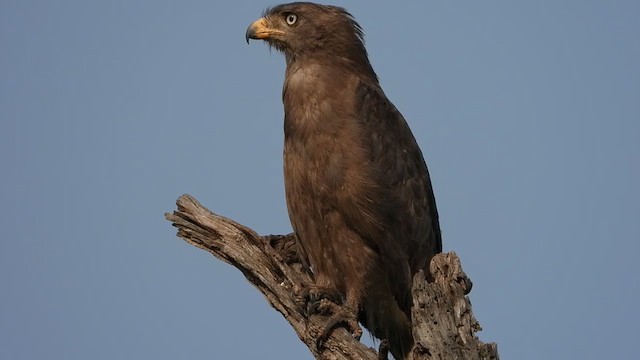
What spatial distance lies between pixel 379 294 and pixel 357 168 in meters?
1.11

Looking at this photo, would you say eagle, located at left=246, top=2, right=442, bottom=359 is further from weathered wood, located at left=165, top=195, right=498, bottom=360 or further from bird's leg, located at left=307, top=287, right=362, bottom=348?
weathered wood, located at left=165, top=195, right=498, bottom=360

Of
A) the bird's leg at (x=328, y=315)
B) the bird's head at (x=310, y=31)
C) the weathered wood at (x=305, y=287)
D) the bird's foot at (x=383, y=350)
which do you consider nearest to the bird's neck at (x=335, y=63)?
the bird's head at (x=310, y=31)

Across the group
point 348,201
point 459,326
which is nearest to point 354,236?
point 348,201

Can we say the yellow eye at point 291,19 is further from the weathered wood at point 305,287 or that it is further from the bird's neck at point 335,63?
the weathered wood at point 305,287

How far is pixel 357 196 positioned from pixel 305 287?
0.87 meters

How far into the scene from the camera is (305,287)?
7.41m

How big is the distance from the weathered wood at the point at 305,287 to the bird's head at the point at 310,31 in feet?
5.89

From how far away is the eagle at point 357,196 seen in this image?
758 centimetres

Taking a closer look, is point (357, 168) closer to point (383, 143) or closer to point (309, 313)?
point (383, 143)

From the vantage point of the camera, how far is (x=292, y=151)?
7.82m

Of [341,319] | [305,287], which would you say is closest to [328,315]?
[341,319]

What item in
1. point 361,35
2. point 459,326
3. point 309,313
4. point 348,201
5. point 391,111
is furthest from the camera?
point 361,35

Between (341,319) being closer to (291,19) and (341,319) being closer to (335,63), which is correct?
(335,63)

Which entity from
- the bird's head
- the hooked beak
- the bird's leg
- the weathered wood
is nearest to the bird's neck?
the bird's head
